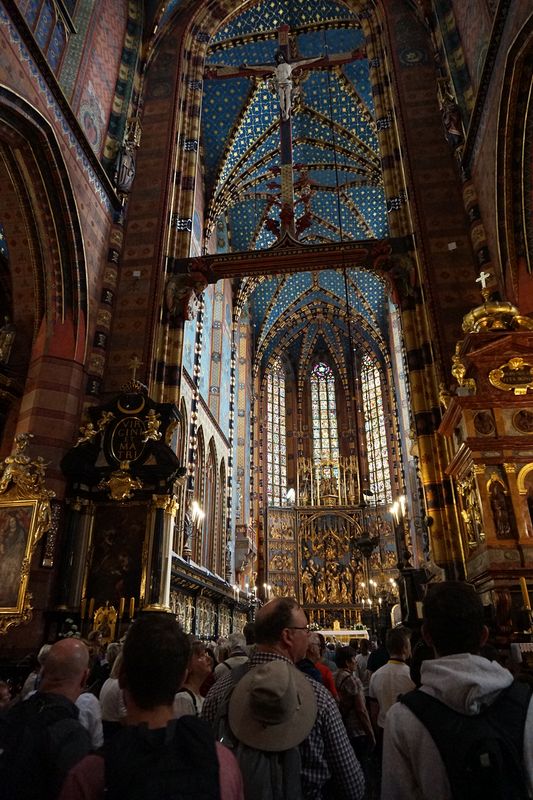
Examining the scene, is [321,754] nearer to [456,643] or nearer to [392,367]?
[456,643]

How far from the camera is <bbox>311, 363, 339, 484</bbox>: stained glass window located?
1104 inches

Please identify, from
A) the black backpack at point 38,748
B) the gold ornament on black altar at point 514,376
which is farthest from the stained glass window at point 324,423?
the black backpack at point 38,748

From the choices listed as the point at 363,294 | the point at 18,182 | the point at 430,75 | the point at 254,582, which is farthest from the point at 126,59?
the point at 254,582

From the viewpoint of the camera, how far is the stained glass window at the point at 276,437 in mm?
27422

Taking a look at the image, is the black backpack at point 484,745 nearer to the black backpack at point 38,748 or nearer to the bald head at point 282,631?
the bald head at point 282,631

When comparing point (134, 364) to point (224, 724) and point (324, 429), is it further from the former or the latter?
point (324, 429)

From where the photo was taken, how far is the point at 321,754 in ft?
5.54

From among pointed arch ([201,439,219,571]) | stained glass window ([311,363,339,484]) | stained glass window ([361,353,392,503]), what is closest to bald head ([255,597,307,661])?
pointed arch ([201,439,219,571])

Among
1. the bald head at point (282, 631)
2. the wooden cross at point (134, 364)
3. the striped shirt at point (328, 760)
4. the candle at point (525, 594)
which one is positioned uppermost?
the wooden cross at point (134, 364)

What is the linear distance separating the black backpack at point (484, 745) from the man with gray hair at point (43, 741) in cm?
103

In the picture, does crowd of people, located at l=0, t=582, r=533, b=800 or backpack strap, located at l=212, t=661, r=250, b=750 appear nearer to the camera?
crowd of people, located at l=0, t=582, r=533, b=800

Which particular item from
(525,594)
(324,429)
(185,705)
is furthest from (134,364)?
(324,429)

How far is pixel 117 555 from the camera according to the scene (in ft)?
31.3

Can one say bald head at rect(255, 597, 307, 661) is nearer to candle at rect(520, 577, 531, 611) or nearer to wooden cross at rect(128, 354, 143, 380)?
candle at rect(520, 577, 531, 611)
